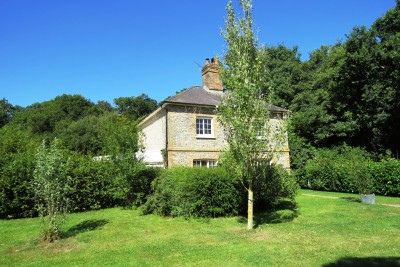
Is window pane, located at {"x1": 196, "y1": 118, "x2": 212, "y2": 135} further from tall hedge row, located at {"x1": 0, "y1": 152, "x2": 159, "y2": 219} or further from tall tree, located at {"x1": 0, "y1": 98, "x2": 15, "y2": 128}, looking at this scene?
tall tree, located at {"x1": 0, "y1": 98, "x2": 15, "y2": 128}

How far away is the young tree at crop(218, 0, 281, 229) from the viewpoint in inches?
379

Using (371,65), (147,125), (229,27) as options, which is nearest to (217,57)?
(229,27)

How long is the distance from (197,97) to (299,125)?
17.1 meters

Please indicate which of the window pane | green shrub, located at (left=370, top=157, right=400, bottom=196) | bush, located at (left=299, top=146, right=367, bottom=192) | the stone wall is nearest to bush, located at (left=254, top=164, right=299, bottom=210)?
the stone wall

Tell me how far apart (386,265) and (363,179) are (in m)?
10.3

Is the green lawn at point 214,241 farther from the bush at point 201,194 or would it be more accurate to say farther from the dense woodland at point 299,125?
the dense woodland at point 299,125

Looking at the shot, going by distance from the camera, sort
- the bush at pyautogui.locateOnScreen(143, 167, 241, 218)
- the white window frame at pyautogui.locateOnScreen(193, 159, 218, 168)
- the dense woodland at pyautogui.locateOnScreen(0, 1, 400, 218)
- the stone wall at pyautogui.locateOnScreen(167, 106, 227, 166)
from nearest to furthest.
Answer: the bush at pyautogui.locateOnScreen(143, 167, 241, 218) → the dense woodland at pyautogui.locateOnScreen(0, 1, 400, 218) → the stone wall at pyautogui.locateOnScreen(167, 106, 227, 166) → the white window frame at pyautogui.locateOnScreen(193, 159, 218, 168)

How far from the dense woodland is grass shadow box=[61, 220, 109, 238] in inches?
106

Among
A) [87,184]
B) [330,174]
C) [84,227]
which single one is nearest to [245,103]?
[84,227]

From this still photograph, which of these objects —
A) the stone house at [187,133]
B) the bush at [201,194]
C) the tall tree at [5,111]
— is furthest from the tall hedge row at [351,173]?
the tall tree at [5,111]

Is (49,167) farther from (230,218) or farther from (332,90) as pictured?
(332,90)

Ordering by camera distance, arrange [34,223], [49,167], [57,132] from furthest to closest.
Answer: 1. [57,132]
2. [34,223]
3. [49,167]

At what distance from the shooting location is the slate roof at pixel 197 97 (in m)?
19.8

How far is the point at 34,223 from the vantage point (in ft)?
38.3
